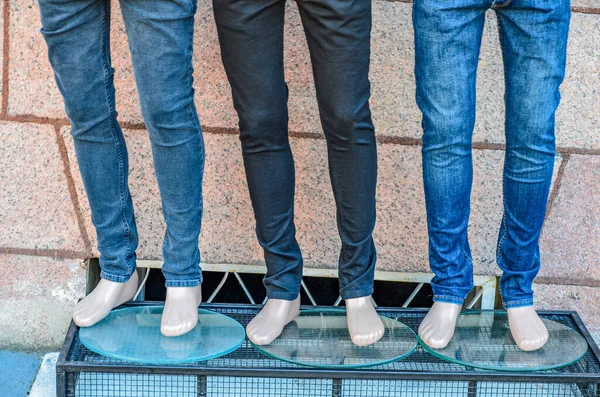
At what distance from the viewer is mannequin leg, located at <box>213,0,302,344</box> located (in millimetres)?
2033

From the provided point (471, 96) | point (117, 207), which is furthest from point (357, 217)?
point (117, 207)

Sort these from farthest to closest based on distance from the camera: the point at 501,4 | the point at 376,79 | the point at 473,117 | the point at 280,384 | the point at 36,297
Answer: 1. the point at 36,297
2. the point at 376,79
3. the point at 280,384
4. the point at 473,117
5. the point at 501,4

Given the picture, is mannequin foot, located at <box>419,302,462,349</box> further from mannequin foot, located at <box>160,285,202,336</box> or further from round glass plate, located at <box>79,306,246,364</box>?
mannequin foot, located at <box>160,285,202,336</box>

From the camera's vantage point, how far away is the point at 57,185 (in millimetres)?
2840

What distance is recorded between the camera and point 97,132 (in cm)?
224

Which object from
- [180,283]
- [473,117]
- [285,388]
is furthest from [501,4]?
[285,388]

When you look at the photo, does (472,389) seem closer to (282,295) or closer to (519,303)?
(519,303)

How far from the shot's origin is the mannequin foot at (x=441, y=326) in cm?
233

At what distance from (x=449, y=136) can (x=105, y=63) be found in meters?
1.07

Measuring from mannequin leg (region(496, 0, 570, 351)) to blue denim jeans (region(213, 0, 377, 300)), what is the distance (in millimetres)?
442

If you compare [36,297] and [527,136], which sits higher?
[527,136]

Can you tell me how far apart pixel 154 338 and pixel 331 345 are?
0.59 metres

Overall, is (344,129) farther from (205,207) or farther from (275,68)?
(205,207)

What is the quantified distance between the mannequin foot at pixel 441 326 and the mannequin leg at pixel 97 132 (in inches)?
41.2
